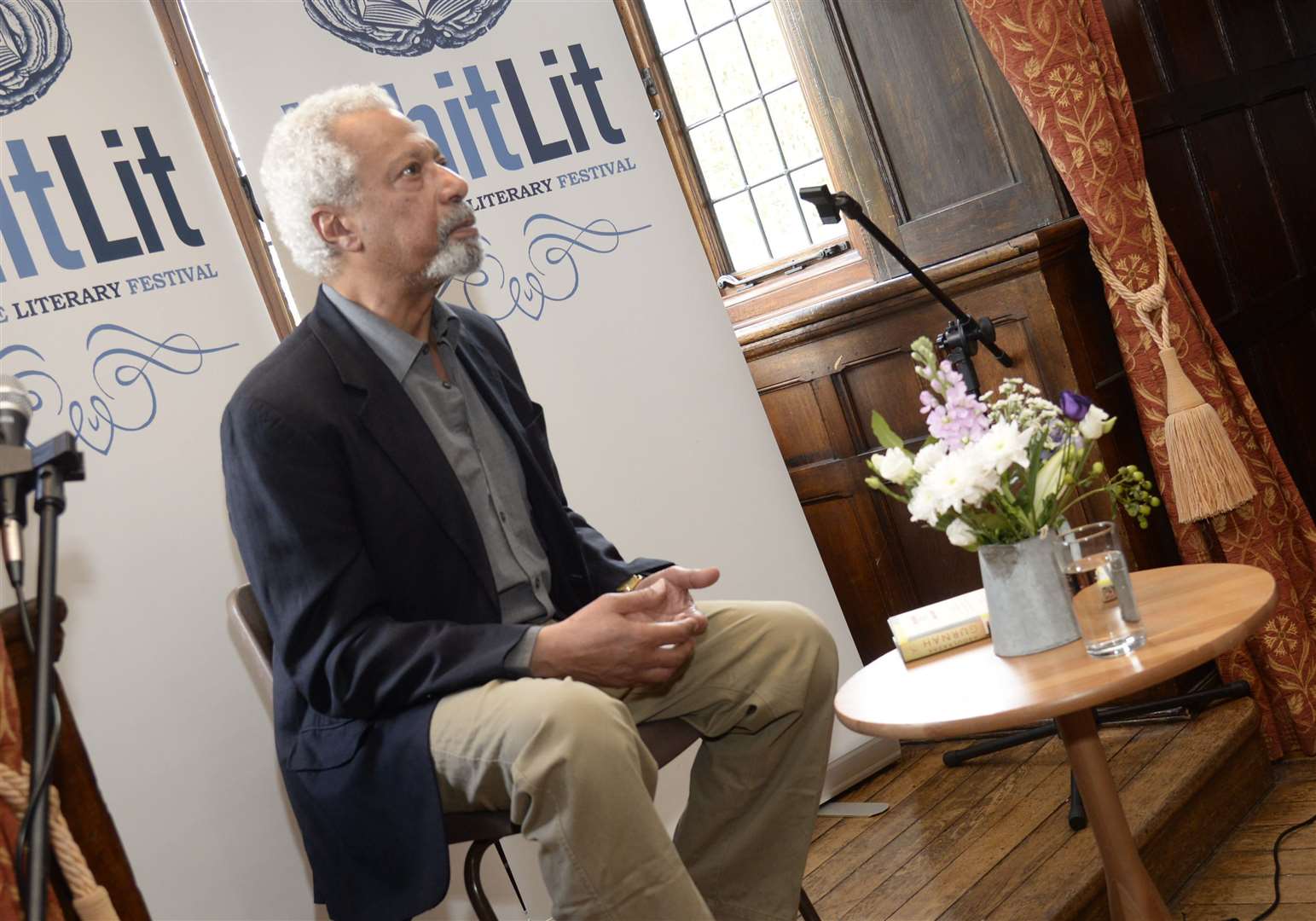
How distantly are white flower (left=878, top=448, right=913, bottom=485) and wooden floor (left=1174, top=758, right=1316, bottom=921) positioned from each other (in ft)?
3.17

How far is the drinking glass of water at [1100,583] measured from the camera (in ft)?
5.55

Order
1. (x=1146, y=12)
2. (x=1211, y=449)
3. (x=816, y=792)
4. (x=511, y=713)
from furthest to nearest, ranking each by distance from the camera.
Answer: (x=1146, y=12) < (x=1211, y=449) < (x=816, y=792) < (x=511, y=713)

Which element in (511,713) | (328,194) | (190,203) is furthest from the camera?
(190,203)

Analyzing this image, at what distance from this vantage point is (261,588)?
5.97 ft

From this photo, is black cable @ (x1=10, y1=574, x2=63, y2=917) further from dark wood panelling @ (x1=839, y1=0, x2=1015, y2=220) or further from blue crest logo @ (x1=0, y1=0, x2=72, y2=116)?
dark wood panelling @ (x1=839, y1=0, x2=1015, y2=220)

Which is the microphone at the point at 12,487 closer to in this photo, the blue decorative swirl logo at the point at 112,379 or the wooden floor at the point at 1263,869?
the blue decorative swirl logo at the point at 112,379

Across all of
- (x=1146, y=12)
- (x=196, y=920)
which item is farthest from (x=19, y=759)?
(x=1146, y=12)

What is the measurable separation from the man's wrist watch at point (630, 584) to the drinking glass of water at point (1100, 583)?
696 millimetres

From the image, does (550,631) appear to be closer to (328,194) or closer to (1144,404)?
(328,194)

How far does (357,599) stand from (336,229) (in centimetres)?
67

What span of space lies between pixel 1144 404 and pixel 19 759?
89.2 inches

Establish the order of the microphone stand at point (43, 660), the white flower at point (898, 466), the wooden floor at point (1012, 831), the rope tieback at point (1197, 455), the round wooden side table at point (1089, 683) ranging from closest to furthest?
the microphone stand at point (43, 660), the round wooden side table at point (1089, 683), the white flower at point (898, 466), the wooden floor at point (1012, 831), the rope tieback at point (1197, 455)

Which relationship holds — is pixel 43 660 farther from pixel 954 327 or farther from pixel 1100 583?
pixel 954 327

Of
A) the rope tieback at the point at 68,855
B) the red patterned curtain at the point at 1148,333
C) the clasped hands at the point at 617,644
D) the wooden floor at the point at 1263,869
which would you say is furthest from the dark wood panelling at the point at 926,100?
the rope tieback at the point at 68,855
